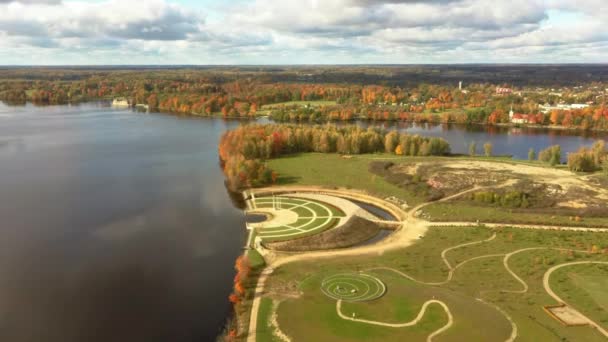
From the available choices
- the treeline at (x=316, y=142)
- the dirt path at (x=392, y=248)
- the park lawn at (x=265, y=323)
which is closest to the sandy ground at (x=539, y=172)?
the dirt path at (x=392, y=248)

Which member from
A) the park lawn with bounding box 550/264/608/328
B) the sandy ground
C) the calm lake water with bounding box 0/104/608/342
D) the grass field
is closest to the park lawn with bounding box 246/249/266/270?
the calm lake water with bounding box 0/104/608/342

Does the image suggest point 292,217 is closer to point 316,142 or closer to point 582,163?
point 316,142

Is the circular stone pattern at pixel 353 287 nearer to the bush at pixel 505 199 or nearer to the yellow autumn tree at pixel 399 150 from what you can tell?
the bush at pixel 505 199

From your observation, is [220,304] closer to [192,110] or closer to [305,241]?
[305,241]

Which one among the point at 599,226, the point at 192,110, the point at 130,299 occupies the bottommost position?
the point at 130,299

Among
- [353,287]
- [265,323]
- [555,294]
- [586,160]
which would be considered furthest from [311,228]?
[586,160]

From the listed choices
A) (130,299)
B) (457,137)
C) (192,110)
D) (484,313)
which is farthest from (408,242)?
(192,110)
